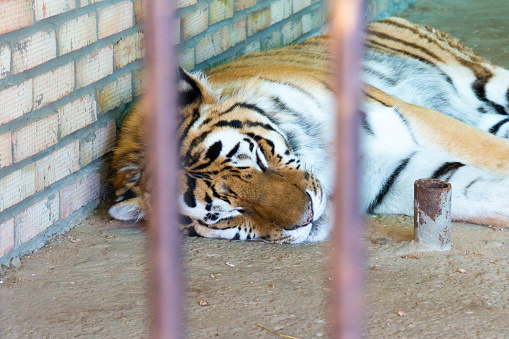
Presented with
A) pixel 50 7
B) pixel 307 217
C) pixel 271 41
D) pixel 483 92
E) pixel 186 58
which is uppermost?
pixel 50 7

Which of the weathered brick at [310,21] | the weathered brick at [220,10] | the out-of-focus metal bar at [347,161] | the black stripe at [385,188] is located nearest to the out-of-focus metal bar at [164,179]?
the out-of-focus metal bar at [347,161]

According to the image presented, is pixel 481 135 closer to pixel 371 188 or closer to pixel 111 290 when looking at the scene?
pixel 371 188

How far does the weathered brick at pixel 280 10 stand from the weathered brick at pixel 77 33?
5.98 feet

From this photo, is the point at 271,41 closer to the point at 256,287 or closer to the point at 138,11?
the point at 138,11

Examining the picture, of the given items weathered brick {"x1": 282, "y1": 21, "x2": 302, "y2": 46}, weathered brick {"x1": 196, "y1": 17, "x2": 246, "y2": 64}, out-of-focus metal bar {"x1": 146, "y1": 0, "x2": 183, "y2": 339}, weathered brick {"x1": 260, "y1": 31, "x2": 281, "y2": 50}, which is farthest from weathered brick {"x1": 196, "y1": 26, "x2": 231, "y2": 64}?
out-of-focus metal bar {"x1": 146, "y1": 0, "x2": 183, "y2": 339}

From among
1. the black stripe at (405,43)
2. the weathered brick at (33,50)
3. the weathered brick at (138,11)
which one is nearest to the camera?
the weathered brick at (33,50)

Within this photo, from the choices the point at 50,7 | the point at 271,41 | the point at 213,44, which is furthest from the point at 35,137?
the point at 271,41

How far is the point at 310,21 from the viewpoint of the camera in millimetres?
4941

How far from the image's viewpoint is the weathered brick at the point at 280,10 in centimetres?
442

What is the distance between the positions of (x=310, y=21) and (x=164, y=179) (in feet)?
13.5

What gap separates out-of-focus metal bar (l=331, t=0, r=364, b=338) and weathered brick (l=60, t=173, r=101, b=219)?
2.02 m

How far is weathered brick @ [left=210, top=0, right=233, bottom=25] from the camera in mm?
3789

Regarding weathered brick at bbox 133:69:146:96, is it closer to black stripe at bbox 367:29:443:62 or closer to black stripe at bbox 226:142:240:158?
black stripe at bbox 226:142:240:158

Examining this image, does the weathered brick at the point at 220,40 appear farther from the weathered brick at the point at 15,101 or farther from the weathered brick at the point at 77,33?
the weathered brick at the point at 15,101
